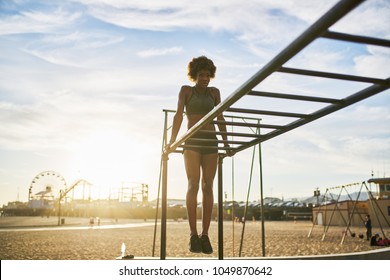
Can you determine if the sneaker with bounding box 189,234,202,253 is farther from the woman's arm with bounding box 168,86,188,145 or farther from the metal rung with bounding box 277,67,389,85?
the metal rung with bounding box 277,67,389,85

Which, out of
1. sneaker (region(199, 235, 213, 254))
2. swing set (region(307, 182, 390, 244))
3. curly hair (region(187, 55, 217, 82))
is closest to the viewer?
sneaker (region(199, 235, 213, 254))

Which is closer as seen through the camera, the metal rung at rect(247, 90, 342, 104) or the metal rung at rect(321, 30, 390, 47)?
the metal rung at rect(321, 30, 390, 47)

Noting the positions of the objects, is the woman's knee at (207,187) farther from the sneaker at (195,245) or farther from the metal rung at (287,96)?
the metal rung at (287,96)

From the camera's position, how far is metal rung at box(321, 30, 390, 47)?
120 cm

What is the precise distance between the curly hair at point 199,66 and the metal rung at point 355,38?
2.15 metres

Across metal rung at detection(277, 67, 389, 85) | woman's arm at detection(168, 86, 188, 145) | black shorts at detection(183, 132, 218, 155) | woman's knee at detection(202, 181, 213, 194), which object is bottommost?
woman's knee at detection(202, 181, 213, 194)

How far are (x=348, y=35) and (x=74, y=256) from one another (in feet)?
24.8

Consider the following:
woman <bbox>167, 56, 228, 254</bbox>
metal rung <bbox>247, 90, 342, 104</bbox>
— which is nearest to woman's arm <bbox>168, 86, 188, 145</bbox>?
woman <bbox>167, 56, 228, 254</bbox>

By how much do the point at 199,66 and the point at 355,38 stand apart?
2220 millimetres

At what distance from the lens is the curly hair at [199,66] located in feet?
10.9

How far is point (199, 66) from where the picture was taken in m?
3.32

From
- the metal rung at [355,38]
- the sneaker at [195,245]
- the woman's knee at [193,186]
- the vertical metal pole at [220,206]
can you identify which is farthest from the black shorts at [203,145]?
the metal rung at [355,38]
